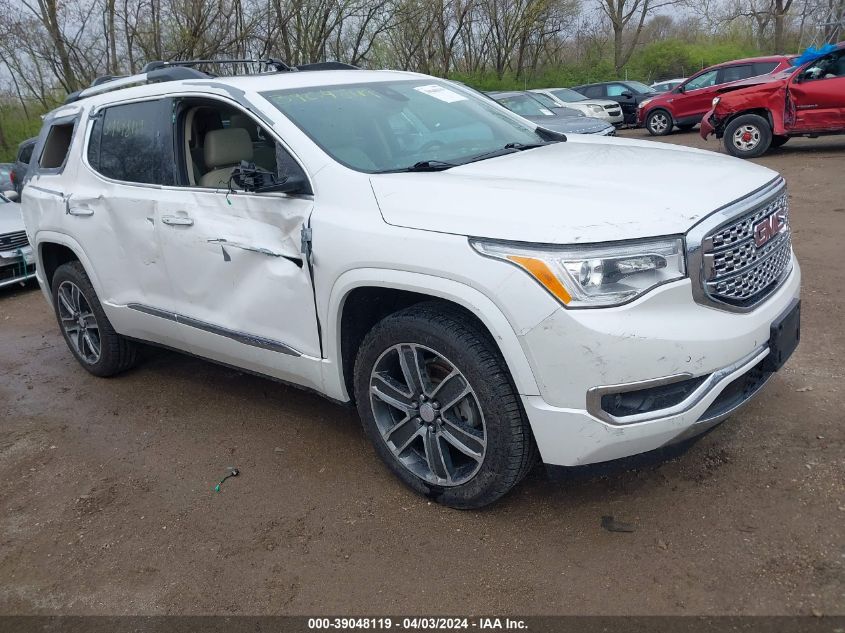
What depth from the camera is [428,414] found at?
306 cm

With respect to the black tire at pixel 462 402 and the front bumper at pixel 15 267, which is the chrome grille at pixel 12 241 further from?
the black tire at pixel 462 402

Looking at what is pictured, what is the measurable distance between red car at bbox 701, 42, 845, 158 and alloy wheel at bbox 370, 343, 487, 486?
1083 centimetres

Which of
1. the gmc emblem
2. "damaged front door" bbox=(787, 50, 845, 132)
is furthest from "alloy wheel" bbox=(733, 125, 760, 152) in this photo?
the gmc emblem

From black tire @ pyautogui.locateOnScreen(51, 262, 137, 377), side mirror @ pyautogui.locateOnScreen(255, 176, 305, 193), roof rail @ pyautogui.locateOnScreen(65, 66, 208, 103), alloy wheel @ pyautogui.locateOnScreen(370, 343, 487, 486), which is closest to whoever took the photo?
alloy wheel @ pyautogui.locateOnScreen(370, 343, 487, 486)

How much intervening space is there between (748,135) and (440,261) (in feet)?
36.9

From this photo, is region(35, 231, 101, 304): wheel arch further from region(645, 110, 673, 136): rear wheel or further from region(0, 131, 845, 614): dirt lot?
region(645, 110, 673, 136): rear wheel

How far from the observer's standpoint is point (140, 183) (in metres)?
Answer: 4.14

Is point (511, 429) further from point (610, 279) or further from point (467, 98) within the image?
point (467, 98)

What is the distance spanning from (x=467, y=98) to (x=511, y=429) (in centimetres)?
234

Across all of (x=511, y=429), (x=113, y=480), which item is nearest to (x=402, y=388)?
(x=511, y=429)

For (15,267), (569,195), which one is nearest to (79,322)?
(569,195)

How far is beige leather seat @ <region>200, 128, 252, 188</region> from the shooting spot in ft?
13.1

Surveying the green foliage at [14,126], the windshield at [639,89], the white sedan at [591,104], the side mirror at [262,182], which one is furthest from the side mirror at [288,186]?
the green foliage at [14,126]

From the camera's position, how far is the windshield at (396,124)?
338 cm
